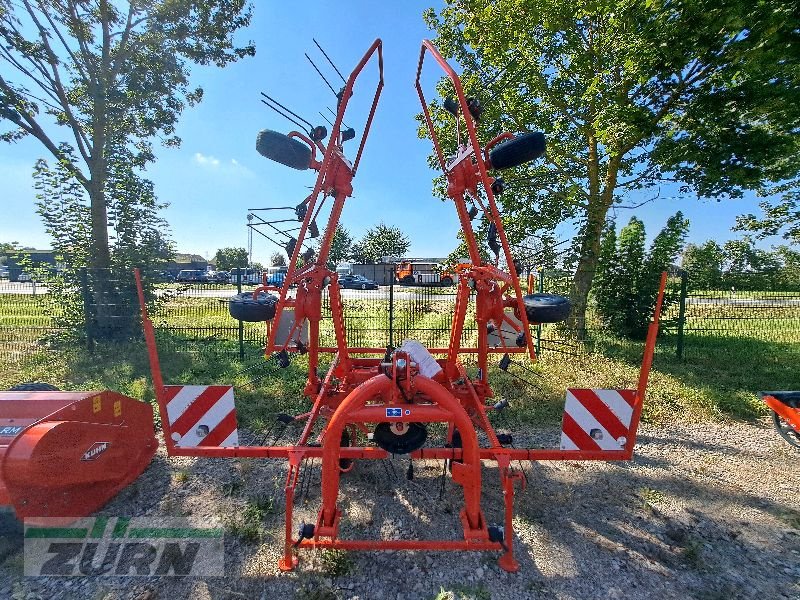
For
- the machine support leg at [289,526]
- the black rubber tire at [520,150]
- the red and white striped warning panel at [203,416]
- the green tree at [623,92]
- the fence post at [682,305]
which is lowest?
the machine support leg at [289,526]

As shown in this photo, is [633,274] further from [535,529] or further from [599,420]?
[535,529]

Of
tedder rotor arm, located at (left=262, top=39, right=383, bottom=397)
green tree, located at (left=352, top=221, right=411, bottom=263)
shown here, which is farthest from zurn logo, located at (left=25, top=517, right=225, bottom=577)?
green tree, located at (left=352, top=221, right=411, bottom=263)

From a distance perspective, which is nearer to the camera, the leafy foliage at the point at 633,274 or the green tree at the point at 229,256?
the leafy foliage at the point at 633,274

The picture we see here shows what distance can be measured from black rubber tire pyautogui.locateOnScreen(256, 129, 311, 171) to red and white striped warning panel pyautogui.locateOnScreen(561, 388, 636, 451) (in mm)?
3107

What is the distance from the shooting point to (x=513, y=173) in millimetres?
9070

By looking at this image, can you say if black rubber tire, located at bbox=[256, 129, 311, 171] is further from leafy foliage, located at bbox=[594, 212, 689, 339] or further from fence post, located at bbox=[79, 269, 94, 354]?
leafy foliage, located at bbox=[594, 212, 689, 339]

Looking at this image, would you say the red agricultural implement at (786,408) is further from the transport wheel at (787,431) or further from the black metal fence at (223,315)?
the black metal fence at (223,315)

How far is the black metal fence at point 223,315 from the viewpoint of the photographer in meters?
8.47

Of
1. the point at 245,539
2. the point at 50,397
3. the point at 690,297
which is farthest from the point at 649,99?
the point at 50,397

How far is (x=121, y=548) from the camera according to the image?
2.86 meters

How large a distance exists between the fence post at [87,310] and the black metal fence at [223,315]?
2cm

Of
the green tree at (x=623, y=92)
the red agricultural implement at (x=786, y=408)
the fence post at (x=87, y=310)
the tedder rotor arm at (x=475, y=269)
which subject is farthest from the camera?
the fence post at (x=87, y=310)

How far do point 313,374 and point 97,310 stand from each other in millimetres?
8224

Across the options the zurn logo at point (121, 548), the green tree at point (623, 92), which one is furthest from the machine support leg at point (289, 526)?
the green tree at point (623, 92)
